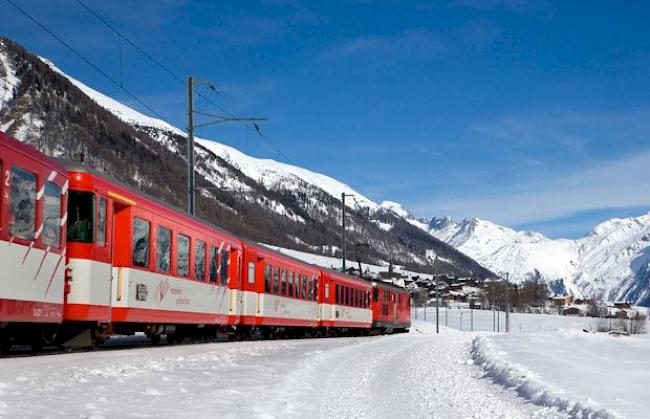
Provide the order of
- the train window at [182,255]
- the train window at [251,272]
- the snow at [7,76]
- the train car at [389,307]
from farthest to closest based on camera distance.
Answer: the snow at [7,76] → the train car at [389,307] → the train window at [251,272] → the train window at [182,255]

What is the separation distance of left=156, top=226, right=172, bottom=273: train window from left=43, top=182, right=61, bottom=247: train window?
190 inches

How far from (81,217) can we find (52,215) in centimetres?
135

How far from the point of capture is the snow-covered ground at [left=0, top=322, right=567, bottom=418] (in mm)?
9273

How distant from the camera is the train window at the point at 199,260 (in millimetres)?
23547

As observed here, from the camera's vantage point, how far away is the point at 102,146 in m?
199

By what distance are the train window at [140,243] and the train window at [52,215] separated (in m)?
3.25

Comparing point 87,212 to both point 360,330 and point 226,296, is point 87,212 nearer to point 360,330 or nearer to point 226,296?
point 226,296

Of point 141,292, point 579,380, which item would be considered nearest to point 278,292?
point 141,292

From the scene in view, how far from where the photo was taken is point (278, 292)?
111 feet

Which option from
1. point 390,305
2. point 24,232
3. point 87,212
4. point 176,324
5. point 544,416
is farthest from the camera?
point 390,305

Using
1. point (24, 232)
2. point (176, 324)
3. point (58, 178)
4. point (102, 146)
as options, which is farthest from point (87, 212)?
point (102, 146)

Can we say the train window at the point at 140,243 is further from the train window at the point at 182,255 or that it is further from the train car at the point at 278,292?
the train car at the point at 278,292

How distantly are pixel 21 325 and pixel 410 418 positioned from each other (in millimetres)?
7580

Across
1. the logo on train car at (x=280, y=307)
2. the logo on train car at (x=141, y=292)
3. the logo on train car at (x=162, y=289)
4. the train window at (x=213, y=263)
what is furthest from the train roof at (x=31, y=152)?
the logo on train car at (x=280, y=307)
